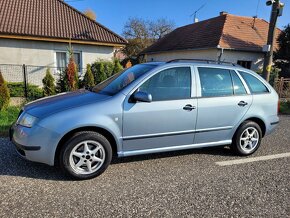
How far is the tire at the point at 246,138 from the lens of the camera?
4801mm

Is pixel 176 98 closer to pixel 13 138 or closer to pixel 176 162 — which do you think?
pixel 176 162

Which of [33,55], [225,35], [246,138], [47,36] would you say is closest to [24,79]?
[33,55]

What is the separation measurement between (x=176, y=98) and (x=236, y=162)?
1601 millimetres

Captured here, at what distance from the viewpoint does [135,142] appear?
3980mm

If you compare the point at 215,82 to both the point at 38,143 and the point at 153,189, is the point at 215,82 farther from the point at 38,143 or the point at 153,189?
the point at 38,143

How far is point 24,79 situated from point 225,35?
48.3 feet

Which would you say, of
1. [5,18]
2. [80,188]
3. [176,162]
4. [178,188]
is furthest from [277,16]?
[5,18]

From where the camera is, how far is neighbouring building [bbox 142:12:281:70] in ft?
61.6

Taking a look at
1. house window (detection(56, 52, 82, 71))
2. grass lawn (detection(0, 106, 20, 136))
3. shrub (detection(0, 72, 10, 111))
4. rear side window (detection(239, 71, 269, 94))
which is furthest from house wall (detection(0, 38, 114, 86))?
rear side window (detection(239, 71, 269, 94))

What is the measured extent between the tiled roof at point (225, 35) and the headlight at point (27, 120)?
16.5 metres

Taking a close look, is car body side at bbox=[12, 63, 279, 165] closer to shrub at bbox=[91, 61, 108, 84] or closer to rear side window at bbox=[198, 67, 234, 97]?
rear side window at bbox=[198, 67, 234, 97]

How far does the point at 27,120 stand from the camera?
3652 mm

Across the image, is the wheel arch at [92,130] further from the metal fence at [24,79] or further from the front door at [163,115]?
the metal fence at [24,79]

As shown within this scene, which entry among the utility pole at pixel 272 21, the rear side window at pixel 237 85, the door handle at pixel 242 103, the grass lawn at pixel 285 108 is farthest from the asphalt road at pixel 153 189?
the utility pole at pixel 272 21
